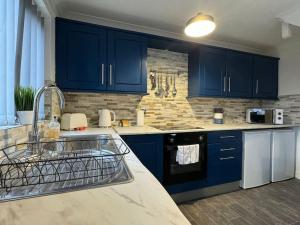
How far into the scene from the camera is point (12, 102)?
4.24ft

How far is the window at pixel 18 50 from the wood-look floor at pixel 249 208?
198 cm

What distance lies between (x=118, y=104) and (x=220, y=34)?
1.90 metres

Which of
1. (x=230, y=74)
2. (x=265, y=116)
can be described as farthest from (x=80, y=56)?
(x=265, y=116)

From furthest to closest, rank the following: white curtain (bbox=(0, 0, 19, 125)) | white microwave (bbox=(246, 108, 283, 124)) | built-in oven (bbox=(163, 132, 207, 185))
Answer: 1. white microwave (bbox=(246, 108, 283, 124))
2. built-in oven (bbox=(163, 132, 207, 185))
3. white curtain (bbox=(0, 0, 19, 125))

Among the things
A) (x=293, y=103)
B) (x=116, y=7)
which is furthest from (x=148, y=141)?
(x=293, y=103)

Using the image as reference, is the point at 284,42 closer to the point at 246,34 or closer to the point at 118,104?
the point at 246,34

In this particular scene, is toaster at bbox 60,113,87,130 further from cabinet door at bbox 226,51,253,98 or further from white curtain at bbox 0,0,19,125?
cabinet door at bbox 226,51,253,98

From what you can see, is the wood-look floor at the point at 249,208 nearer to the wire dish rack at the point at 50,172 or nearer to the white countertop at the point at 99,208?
the wire dish rack at the point at 50,172

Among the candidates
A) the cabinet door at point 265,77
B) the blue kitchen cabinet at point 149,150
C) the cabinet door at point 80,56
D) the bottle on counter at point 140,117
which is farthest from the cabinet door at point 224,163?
the cabinet door at point 80,56

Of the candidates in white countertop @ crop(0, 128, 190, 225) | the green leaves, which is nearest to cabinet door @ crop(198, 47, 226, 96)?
the green leaves

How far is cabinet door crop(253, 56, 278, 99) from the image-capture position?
320cm

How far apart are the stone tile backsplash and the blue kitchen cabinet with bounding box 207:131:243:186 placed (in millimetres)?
655

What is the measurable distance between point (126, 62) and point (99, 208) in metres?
2.07

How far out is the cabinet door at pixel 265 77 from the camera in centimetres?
320
